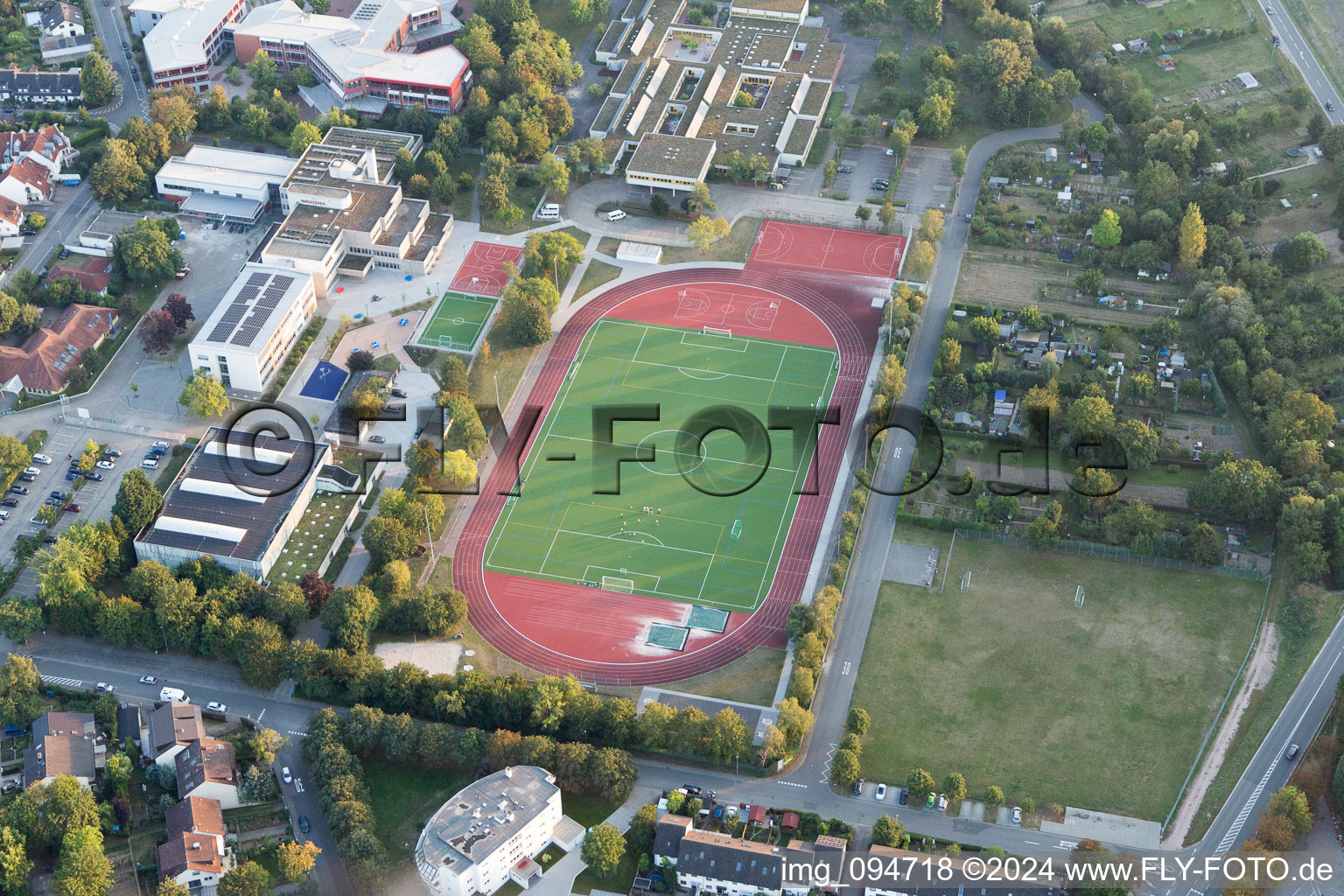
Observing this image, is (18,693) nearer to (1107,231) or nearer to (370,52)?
(370,52)

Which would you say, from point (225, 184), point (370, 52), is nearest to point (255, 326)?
point (225, 184)

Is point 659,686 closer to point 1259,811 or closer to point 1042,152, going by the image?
point 1259,811

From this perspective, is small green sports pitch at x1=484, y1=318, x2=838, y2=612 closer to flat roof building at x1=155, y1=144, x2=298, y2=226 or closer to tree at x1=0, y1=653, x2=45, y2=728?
tree at x1=0, y1=653, x2=45, y2=728

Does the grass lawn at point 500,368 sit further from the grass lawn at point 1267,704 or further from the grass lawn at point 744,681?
the grass lawn at point 1267,704

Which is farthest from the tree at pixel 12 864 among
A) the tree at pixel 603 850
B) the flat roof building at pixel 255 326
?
the flat roof building at pixel 255 326

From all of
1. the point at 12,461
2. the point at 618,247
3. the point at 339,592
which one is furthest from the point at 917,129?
the point at 12,461

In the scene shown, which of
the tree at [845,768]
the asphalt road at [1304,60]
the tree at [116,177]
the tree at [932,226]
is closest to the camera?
the tree at [845,768]
